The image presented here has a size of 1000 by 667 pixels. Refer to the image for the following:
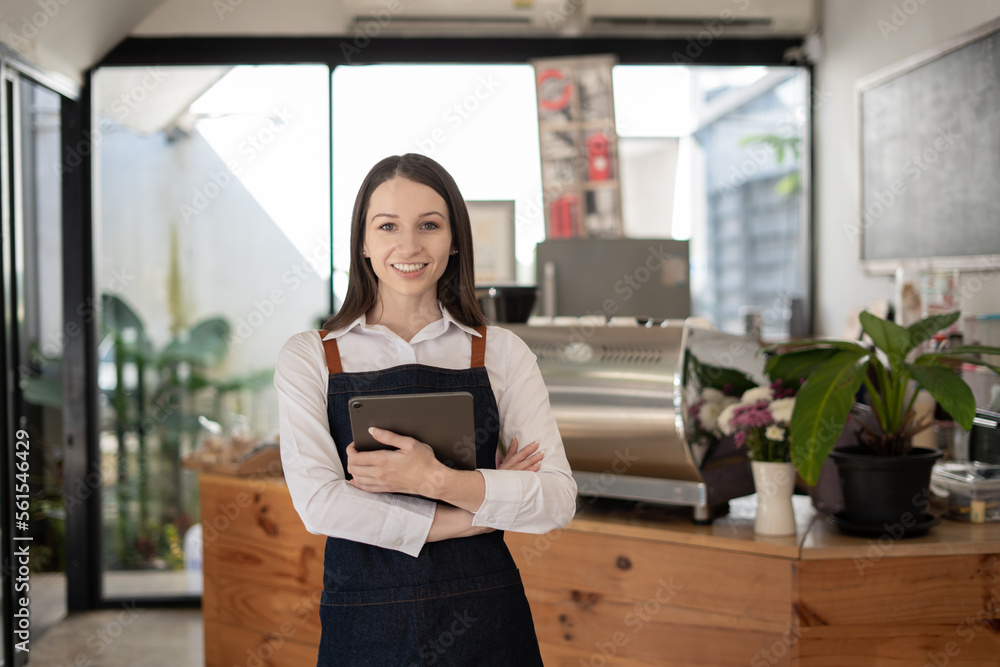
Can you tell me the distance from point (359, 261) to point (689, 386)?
1033 mm

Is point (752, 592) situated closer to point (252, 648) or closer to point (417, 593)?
point (417, 593)

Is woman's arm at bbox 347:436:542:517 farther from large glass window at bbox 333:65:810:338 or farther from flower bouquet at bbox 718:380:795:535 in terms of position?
large glass window at bbox 333:65:810:338

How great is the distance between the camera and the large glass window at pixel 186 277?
3.83m

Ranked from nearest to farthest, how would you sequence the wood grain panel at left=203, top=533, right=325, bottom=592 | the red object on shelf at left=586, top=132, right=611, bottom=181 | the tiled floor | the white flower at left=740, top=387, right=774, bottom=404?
the white flower at left=740, top=387, right=774, bottom=404
the wood grain panel at left=203, top=533, right=325, bottom=592
the tiled floor
the red object on shelf at left=586, top=132, right=611, bottom=181

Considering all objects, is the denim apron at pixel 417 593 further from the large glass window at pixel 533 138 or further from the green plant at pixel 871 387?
the large glass window at pixel 533 138

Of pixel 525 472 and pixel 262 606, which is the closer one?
pixel 525 472

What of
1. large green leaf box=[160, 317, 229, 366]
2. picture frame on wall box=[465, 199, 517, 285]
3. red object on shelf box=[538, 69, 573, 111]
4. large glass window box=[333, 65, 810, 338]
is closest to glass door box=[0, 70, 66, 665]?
large green leaf box=[160, 317, 229, 366]

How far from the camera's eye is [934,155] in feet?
9.00

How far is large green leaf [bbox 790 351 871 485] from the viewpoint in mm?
1760

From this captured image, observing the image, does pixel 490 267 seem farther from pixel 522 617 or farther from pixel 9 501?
pixel 522 617

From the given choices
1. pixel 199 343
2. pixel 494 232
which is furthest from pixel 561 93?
pixel 199 343

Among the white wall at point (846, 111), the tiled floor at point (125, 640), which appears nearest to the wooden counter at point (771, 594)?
the white wall at point (846, 111)

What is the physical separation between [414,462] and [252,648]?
2.10 meters

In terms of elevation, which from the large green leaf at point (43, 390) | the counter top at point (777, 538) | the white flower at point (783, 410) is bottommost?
the counter top at point (777, 538)
